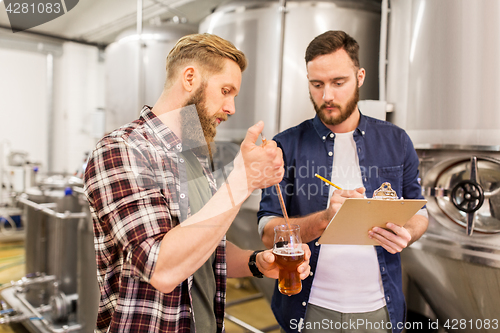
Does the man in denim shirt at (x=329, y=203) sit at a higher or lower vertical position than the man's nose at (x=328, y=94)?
lower

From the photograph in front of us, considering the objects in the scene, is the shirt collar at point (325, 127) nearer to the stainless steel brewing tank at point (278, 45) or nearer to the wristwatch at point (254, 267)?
the stainless steel brewing tank at point (278, 45)

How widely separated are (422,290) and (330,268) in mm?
682

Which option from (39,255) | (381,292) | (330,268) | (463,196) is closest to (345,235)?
(330,268)

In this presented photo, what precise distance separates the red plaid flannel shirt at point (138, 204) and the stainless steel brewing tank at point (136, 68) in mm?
32

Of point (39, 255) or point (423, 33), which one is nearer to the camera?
point (423, 33)

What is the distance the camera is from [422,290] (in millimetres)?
1585

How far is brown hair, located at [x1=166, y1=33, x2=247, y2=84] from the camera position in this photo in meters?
0.66

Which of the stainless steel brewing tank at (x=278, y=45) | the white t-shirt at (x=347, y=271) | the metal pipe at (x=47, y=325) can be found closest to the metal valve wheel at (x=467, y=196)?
the white t-shirt at (x=347, y=271)

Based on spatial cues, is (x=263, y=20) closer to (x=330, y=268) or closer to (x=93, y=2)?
(x=93, y=2)

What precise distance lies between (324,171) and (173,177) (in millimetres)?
646

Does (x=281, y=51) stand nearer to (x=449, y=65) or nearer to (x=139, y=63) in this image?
(x=139, y=63)

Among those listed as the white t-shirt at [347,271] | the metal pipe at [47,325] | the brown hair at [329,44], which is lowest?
the metal pipe at [47,325]

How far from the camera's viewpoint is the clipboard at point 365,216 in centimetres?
83

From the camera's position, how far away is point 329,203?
1.13 metres
